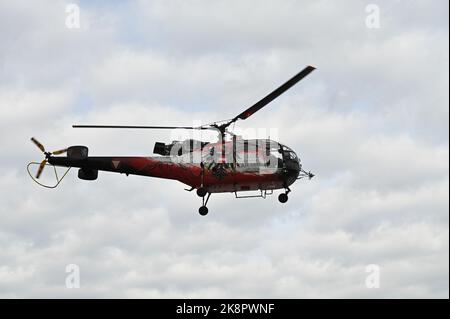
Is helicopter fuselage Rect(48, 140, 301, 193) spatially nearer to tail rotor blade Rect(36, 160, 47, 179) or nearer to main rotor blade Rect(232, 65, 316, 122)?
tail rotor blade Rect(36, 160, 47, 179)

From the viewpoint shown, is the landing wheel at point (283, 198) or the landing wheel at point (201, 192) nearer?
the landing wheel at point (201, 192)

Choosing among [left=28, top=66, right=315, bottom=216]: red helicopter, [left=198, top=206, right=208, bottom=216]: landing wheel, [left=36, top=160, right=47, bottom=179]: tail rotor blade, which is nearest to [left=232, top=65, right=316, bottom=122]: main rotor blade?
[left=28, top=66, right=315, bottom=216]: red helicopter

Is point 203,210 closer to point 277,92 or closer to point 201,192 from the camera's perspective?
point 201,192

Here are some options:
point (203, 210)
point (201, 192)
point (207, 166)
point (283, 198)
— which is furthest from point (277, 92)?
point (203, 210)

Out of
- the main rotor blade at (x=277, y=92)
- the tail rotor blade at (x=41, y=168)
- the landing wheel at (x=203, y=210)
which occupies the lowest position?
the landing wheel at (x=203, y=210)

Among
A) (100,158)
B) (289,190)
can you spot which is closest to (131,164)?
(100,158)

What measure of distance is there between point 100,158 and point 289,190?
1292cm

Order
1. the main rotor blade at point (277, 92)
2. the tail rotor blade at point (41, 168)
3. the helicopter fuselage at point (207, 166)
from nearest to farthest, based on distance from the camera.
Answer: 1. the main rotor blade at point (277, 92)
2. the tail rotor blade at point (41, 168)
3. the helicopter fuselage at point (207, 166)

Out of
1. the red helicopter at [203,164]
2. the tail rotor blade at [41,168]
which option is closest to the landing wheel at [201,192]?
the red helicopter at [203,164]

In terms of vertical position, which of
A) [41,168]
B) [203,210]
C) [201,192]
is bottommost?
[203,210]

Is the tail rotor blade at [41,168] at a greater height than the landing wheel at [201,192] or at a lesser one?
greater

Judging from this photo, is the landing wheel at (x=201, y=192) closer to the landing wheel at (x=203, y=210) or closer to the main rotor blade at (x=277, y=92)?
the landing wheel at (x=203, y=210)
